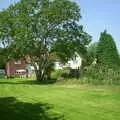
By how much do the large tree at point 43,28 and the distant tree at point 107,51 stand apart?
1027 centimetres

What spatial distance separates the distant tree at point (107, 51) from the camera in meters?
51.4

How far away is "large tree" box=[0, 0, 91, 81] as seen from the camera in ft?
130

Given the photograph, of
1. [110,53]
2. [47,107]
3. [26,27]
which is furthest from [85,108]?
[110,53]

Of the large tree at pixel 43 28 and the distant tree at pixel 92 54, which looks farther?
the distant tree at pixel 92 54

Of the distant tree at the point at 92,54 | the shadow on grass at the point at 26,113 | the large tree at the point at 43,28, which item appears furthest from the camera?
the distant tree at the point at 92,54

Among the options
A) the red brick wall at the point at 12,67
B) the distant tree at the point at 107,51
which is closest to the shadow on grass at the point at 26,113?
the distant tree at the point at 107,51

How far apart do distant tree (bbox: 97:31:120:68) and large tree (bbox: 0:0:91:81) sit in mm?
10270

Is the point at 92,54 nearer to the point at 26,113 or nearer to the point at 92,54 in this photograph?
the point at 92,54

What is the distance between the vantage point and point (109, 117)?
12914 millimetres

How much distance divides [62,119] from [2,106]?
3992 mm

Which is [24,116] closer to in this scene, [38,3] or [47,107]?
[47,107]

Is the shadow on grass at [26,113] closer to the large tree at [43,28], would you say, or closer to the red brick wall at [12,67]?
the large tree at [43,28]

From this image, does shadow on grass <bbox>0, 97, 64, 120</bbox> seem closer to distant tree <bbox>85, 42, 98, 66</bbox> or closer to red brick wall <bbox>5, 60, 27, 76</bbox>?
distant tree <bbox>85, 42, 98, 66</bbox>

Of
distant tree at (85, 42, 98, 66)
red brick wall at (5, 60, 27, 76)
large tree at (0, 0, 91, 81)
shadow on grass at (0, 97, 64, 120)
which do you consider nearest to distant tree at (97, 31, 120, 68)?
large tree at (0, 0, 91, 81)
